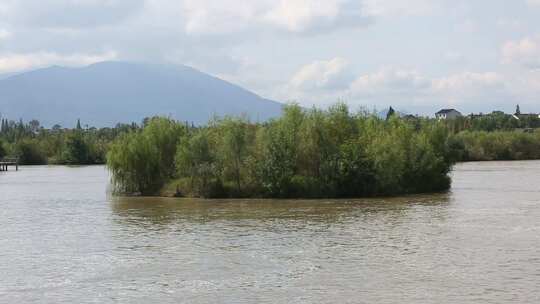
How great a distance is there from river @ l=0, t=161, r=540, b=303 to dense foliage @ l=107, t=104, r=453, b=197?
590cm

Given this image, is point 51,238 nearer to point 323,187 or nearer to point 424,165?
point 323,187

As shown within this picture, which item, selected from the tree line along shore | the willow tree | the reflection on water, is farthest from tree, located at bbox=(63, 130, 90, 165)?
the reflection on water

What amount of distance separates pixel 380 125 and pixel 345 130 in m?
6.82

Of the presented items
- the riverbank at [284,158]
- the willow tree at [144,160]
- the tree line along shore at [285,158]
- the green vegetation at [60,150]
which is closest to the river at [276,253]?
the riverbank at [284,158]

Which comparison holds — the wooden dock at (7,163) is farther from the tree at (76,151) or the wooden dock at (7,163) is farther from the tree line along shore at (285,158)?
the tree line along shore at (285,158)

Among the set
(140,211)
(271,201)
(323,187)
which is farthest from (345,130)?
(140,211)

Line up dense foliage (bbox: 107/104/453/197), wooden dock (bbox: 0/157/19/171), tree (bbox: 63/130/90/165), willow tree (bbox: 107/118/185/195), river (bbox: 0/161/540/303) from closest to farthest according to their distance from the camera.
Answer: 1. river (bbox: 0/161/540/303)
2. dense foliage (bbox: 107/104/453/197)
3. willow tree (bbox: 107/118/185/195)
4. wooden dock (bbox: 0/157/19/171)
5. tree (bbox: 63/130/90/165)

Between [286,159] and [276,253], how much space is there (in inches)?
1187

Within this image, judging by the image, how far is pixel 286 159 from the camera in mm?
60906

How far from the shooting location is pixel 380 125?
6944 cm

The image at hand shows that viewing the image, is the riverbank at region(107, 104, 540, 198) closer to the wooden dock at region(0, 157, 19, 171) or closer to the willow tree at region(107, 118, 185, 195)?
the willow tree at region(107, 118, 185, 195)

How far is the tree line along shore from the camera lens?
2415 inches

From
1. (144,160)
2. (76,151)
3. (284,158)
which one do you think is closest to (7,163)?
(76,151)

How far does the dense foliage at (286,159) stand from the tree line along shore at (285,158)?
Result: 0.29 feet
